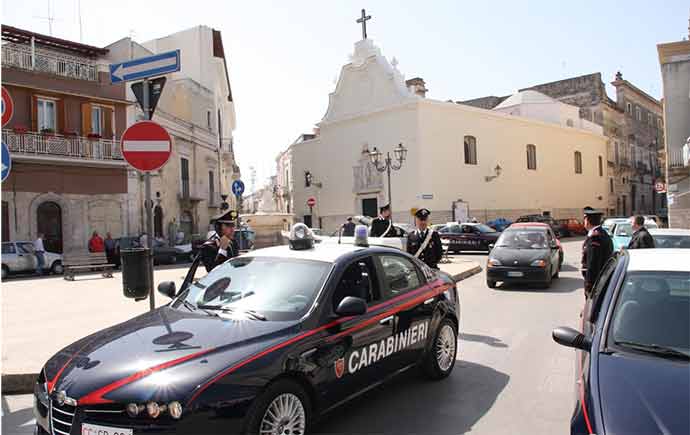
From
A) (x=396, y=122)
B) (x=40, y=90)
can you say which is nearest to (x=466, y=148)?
(x=396, y=122)

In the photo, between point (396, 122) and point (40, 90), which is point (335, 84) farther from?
point (40, 90)

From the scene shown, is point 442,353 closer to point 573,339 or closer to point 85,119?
point 573,339

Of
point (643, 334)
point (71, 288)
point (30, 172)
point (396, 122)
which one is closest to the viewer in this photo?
point (643, 334)

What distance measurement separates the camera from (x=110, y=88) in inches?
1001

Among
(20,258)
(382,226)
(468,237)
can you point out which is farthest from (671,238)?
(20,258)

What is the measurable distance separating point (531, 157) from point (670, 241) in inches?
1244

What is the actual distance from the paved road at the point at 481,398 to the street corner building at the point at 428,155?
2509cm

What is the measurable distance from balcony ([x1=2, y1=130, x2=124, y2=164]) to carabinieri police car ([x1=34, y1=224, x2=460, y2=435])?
70.2 ft

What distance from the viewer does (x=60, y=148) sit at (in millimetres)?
23297

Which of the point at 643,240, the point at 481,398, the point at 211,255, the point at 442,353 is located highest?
the point at 211,255

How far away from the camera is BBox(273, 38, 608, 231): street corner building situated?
3275cm

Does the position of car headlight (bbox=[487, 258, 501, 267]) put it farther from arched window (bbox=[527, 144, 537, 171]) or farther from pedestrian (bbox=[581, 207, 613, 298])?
arched window (bbox=[527, 144, 537, 171])

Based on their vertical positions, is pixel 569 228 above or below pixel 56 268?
above

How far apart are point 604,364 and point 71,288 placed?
1409 cm
